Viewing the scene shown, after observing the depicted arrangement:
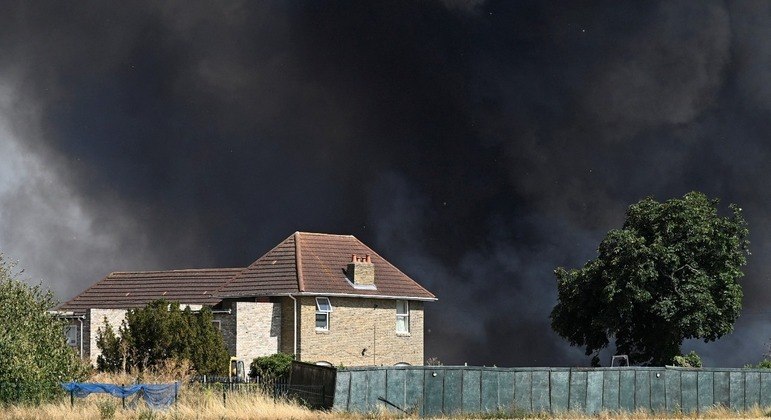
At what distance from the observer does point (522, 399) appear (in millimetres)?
50062

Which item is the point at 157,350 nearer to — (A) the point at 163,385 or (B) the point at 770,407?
(A) the point at 163,385

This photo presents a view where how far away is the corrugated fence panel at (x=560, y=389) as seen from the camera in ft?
166

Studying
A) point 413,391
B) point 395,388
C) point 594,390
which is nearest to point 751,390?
point 594,390

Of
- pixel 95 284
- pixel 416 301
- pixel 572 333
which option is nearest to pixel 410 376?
pixel 572 333

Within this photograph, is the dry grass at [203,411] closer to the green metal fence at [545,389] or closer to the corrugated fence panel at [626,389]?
the green metal fence at [545,389]

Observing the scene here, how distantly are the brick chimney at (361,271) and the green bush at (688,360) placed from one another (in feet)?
55.1

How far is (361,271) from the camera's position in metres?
70.9

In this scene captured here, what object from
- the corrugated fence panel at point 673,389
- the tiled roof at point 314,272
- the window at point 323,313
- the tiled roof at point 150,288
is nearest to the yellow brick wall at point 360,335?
the window at point 323,313

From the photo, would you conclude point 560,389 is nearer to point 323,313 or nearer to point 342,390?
point 342,390

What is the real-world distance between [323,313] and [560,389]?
65.5 feet

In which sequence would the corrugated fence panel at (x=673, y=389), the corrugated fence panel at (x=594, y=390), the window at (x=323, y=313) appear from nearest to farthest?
the corrugated fence panel at (x=594, y=390), the corrugated fence panel at (x=673, y=389), the window at (x=323, y=313)

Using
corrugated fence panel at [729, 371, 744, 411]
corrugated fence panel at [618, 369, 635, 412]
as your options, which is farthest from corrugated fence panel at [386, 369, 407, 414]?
corrugated fence panel at [729, 371, 744, 411]

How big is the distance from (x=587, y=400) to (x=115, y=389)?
1790cm

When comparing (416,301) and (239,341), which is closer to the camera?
(239,341)
